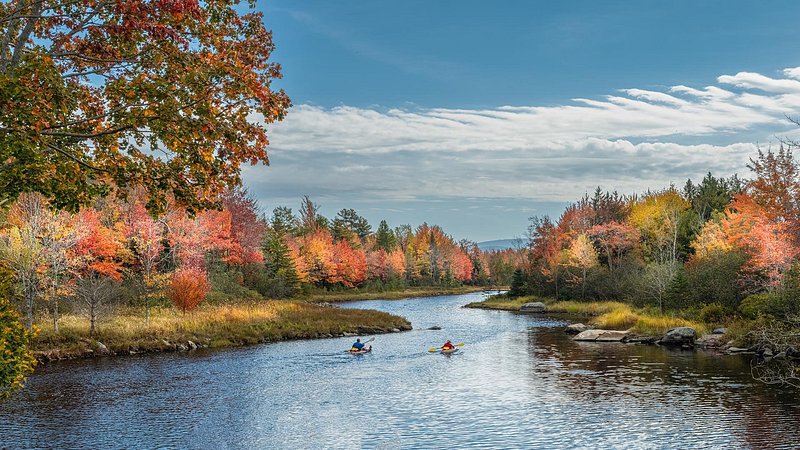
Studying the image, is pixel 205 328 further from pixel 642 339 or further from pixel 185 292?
pixel 642 339

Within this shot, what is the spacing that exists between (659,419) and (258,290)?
56167 mm

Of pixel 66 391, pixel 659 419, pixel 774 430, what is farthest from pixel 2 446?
pixel 774 430

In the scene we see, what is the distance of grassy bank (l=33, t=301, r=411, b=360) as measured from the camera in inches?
1409

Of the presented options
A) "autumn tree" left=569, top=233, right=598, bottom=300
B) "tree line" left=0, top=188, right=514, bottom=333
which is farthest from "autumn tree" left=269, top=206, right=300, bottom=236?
"autumn tree" left=569, top=233, right=598, bottom=300

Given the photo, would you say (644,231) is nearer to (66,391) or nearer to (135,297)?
(135,297)

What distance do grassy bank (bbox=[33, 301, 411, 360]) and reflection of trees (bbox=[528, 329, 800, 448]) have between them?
18.5 m

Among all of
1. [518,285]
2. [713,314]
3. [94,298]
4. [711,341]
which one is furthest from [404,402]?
[518,285]

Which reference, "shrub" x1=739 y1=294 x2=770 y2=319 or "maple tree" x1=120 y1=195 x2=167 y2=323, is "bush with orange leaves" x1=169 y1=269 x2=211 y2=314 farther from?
"shrub" x1=739 y1=294 x2=770 y2=319

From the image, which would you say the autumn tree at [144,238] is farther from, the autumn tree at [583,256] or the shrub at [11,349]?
the autumn tree at [583,256]

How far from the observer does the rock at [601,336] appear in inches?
1708

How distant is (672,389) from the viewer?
84.6 feet

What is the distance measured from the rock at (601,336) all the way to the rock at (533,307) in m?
30.4

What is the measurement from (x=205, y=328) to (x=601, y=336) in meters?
28.1

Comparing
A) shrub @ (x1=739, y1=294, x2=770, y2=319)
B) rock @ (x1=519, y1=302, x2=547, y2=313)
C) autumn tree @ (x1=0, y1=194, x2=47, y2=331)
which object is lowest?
rock @ (x1=519, y1=302, x2=547, y2=313)
